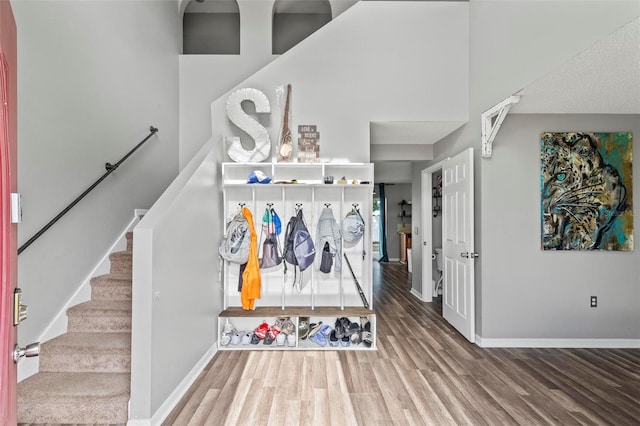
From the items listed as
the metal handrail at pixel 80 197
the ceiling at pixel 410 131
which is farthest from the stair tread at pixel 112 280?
the ceiling at pixel 410 131

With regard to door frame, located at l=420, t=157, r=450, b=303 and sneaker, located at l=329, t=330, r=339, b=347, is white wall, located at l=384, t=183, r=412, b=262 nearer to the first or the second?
door frame, located at l=420, t=157, r=450, b=303

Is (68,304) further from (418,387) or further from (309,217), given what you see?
(418,387)

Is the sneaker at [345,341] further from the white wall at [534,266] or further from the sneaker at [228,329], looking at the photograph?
the white wall at [534,266]

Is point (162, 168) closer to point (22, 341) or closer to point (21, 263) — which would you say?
point (21, 263)

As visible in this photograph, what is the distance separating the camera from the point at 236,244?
10.1 feet

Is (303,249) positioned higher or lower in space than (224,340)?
higher

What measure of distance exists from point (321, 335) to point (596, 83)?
3.25m

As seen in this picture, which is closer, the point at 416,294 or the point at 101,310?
the point at 101,310

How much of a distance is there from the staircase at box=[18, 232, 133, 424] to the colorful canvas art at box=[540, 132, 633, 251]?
154 inches

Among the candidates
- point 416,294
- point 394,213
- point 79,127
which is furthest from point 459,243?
point 394,213

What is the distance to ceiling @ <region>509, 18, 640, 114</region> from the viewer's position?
1.92 metres

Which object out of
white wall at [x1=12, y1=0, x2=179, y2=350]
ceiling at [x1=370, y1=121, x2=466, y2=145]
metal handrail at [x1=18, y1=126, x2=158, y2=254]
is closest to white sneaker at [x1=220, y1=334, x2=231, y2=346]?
white wall at [x1=12, y1=0, x2=179, y2=350]

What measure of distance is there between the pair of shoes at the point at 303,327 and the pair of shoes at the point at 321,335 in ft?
0.25

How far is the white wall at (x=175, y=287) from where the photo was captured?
1889 mm
